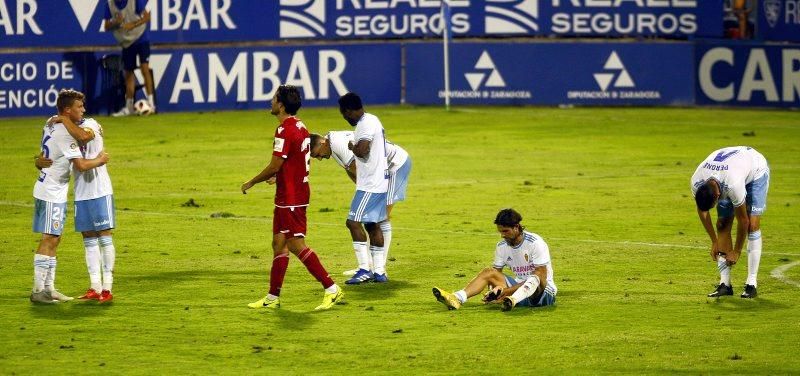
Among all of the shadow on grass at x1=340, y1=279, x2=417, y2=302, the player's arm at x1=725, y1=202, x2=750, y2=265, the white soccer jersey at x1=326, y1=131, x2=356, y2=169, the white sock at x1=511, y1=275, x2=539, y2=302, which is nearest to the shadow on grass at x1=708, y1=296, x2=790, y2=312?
the player's arm at x1=725, y1=202, x2=750, y2=265

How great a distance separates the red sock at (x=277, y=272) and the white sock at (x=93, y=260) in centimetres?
177

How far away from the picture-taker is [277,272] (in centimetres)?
1373

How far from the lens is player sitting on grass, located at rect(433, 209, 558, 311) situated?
44.4 ft

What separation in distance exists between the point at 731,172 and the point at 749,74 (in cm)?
2206

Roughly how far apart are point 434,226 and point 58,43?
1511 centimetres

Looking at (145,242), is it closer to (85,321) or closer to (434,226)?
(434,226)

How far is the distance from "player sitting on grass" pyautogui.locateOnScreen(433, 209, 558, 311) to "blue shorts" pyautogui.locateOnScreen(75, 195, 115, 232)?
327 cm

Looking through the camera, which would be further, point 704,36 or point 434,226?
point 704,36

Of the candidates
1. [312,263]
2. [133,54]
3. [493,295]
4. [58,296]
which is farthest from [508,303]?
[133,54]

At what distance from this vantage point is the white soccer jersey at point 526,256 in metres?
13.7

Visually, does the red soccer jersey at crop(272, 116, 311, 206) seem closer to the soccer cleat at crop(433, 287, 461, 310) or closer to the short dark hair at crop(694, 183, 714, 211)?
the soccer cleat at crop(433, 287, 461, 310)

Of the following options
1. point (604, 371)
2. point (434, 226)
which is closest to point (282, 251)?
point (604, 371)

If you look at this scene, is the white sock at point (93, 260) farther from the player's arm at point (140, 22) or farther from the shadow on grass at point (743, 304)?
the player's arm at point (140, 22)

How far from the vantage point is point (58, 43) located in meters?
32.2
